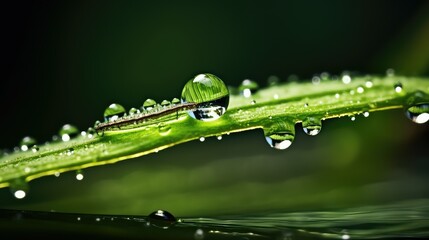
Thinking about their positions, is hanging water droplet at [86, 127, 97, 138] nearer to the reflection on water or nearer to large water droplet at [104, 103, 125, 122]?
large water droplet at [104, 103, 125, 122]

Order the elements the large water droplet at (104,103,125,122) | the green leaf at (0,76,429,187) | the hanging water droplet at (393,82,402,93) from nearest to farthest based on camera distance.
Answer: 1. the green leaf at (0,76,429,187)
2. the large water droplet at (104,103,125,122)
3. the hanging water droplet at (393,82,402,93)

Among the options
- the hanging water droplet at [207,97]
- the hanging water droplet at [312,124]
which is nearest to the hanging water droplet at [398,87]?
the hanging water droplet at [312,124]

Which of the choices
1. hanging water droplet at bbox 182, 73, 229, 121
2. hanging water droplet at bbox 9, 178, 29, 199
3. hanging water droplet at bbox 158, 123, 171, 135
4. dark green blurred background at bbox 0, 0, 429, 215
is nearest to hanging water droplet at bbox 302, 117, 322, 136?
hanging water droplet at bbox 182, 73, 229, 121

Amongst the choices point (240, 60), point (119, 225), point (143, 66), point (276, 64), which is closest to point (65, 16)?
point (143, 66)

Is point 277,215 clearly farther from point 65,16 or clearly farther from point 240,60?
point 65,16

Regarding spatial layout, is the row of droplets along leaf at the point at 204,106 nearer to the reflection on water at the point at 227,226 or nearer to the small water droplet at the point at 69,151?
the small water droplet at the point at 69,151

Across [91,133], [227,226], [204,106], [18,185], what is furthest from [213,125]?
[18,185]

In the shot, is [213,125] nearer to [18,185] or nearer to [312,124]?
[312,124]
